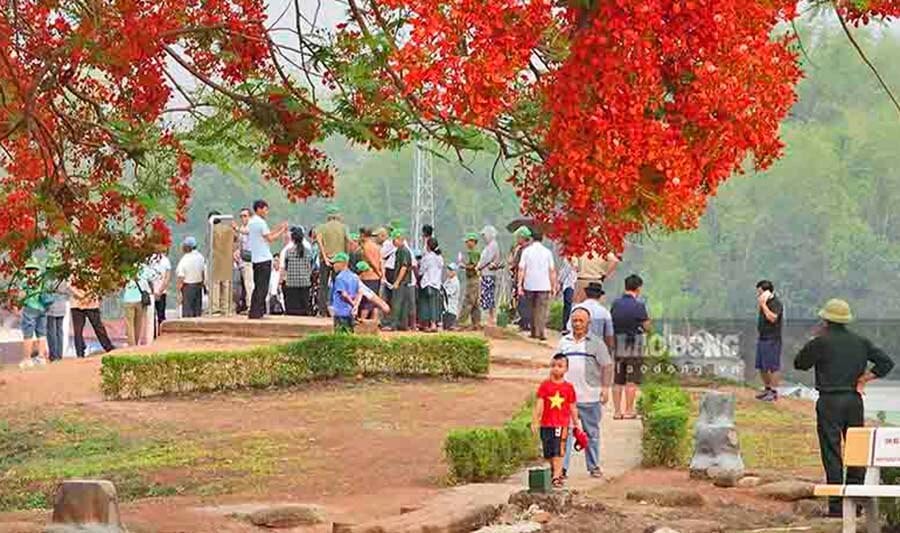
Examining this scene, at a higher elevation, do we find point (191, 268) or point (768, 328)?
point (191, 268)

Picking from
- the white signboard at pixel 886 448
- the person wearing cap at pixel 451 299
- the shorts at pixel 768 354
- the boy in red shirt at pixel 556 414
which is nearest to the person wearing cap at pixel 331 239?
the person wearing cap at pixel 451 299

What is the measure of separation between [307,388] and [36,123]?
1095cm

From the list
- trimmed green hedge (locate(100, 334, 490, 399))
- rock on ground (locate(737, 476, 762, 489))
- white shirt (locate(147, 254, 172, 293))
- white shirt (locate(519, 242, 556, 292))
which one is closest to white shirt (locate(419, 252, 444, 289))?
white shirt (locate(519, 242, 556, 292))

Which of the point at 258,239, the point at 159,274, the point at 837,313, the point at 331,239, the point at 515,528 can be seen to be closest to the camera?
the point at 515,528

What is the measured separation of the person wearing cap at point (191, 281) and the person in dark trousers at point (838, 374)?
17582 mm

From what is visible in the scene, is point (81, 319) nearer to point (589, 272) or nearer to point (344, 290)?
point (344, 290)

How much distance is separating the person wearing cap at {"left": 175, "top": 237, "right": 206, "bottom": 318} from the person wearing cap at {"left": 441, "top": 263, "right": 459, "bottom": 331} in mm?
3901

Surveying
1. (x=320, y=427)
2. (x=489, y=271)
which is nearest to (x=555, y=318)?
(x=489, y=271)

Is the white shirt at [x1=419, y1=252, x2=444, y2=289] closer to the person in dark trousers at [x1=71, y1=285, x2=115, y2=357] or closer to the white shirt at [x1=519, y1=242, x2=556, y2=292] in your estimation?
the white shirt at [x1=519, y1=242, x2=556, y2=292]

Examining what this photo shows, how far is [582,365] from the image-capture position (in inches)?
661

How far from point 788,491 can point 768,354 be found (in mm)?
8753

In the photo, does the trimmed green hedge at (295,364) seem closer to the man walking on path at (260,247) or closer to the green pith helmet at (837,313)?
the man walking on path at (260,247)

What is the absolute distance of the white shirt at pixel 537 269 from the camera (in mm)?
28438

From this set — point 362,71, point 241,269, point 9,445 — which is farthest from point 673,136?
point 241,269
